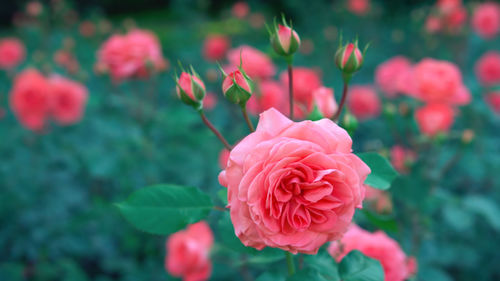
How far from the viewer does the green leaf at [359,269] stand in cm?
70

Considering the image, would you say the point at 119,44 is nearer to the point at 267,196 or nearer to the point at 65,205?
the point at 65,205

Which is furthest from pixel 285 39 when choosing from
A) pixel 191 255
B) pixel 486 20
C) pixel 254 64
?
pixel 486 20

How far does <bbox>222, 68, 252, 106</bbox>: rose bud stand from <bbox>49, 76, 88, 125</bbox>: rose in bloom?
171cm

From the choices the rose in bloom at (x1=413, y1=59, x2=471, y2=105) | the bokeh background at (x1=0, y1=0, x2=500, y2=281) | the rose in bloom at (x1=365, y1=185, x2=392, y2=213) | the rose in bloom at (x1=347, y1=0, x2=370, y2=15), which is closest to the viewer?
the rose in bloom at (x1=365, y1=185, x2=392, y2=213)

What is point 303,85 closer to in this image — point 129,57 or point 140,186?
point 129,57

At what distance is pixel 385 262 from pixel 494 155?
152cm

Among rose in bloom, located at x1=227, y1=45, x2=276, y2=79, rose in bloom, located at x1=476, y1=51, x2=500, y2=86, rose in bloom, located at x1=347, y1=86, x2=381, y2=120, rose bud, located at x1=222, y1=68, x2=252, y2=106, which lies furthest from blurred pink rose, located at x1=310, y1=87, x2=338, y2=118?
rose in bloom, located at x1=476, y1=51, x2=500, y2=86

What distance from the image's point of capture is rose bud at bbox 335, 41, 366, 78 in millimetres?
770

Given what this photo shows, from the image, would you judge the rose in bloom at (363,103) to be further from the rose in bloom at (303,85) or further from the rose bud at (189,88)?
the rose bud at (189,88)

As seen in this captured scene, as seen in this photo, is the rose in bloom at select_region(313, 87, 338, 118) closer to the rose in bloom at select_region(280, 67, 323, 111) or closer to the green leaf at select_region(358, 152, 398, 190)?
the green leaf at select_region(358, 152, 398, 190)

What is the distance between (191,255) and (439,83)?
1.14 m

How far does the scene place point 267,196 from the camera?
0.56 meters

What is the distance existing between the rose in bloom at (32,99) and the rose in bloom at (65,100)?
0.10 feet

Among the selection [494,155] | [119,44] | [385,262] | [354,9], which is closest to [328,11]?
[354,9]
